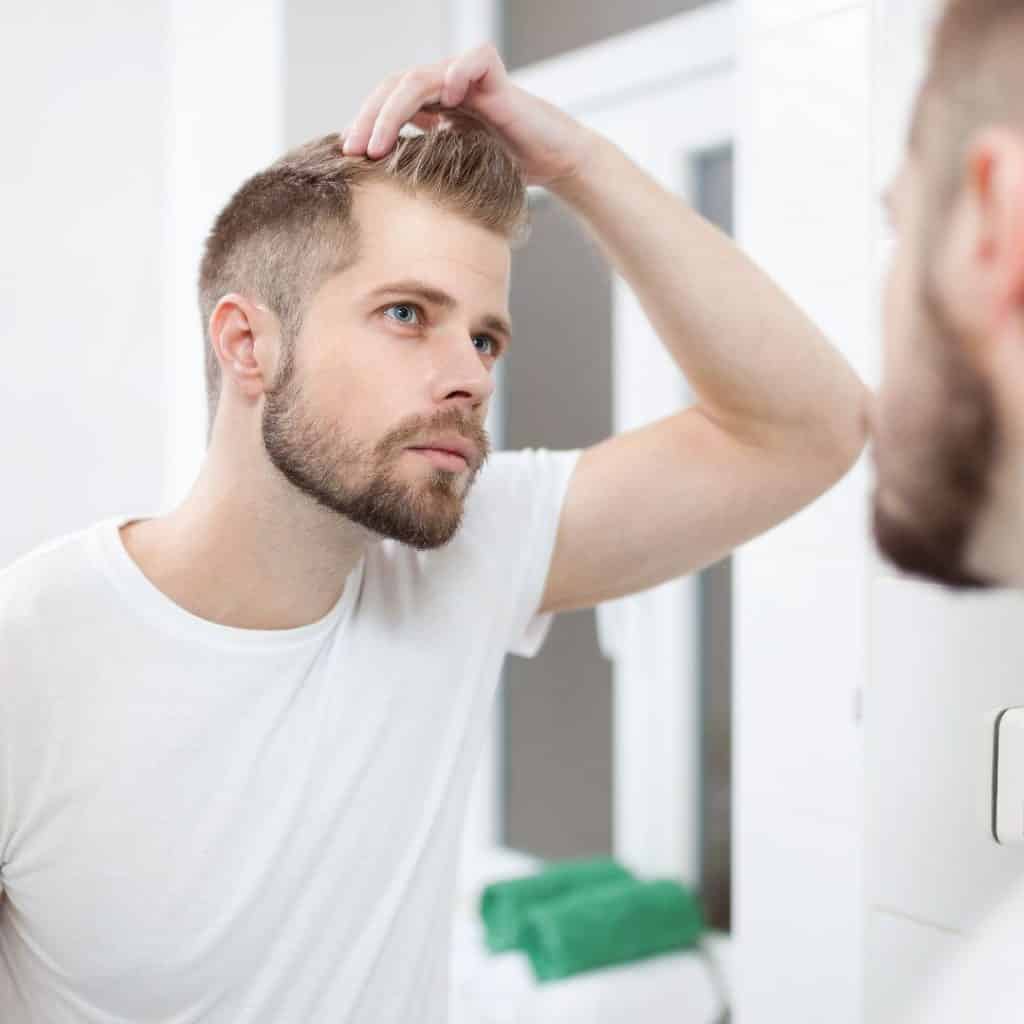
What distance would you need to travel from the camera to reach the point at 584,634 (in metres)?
2.03

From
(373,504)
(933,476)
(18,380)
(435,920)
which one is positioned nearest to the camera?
(933,476)

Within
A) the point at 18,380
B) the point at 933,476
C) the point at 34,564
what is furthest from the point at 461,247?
the point at 18,380

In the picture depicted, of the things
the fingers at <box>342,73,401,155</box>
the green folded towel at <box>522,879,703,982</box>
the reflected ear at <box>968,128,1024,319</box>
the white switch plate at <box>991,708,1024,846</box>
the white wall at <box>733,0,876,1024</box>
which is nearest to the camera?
the reflected ear at <box>968,128,1024,319</box>

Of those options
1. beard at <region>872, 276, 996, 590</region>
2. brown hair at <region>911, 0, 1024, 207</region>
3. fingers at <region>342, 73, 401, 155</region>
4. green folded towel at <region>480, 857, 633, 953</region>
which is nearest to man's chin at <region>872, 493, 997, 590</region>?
beard at <region>872, 276, 996, 590</region>

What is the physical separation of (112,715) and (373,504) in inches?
10.4

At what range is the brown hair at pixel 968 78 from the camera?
436mm

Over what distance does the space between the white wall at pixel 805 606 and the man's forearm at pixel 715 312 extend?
270 mm

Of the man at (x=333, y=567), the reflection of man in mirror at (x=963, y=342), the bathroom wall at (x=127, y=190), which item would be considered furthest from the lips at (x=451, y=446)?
the bathroom wall at (x=127, y=190)

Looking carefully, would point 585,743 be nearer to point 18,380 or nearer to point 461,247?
point 18,380

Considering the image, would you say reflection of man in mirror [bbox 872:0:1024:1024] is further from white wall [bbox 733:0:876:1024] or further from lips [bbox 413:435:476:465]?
white wall [bbox 733:0:876:1024]

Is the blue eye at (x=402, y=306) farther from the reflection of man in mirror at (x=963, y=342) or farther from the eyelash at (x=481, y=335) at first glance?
the reflection of man in mirror at (x=963, y=342)

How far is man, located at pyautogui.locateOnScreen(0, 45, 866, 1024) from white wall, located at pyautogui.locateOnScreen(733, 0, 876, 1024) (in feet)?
1.02

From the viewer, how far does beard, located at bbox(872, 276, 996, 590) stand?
1.49 feet

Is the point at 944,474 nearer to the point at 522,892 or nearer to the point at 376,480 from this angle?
the point at 376,480
